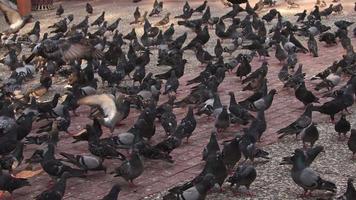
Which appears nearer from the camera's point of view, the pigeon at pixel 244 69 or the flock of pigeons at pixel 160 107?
the flock of pigeons at pixel 160 107

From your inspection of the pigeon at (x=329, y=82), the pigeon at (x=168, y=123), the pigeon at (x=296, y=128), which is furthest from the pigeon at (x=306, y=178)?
the pigeon at (x=329, y=82)

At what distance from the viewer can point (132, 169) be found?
290 inches

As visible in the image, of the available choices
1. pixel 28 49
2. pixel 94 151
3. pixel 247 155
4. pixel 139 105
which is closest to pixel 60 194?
pixel 94 151

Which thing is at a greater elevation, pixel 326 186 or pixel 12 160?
pixel 326 186

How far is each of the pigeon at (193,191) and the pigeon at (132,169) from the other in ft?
2.73

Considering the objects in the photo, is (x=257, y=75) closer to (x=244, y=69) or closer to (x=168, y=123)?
(x=244, y=69)

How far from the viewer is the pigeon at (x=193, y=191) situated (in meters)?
6.49

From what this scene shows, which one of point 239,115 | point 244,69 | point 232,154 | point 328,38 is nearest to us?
point 232,154

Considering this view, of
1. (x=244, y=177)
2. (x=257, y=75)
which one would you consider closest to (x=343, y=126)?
(x=244, y=177)

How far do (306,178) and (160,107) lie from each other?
375 centimetres

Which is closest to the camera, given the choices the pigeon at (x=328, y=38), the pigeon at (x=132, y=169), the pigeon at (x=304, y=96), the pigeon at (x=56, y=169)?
the pigeon at (x=132, y=169)

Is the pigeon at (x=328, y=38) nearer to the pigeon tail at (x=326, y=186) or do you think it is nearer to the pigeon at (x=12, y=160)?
the pigeon tail at (x=326, y=186)

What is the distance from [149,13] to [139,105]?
14411 mm

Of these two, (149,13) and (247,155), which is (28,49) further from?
(247,155)
